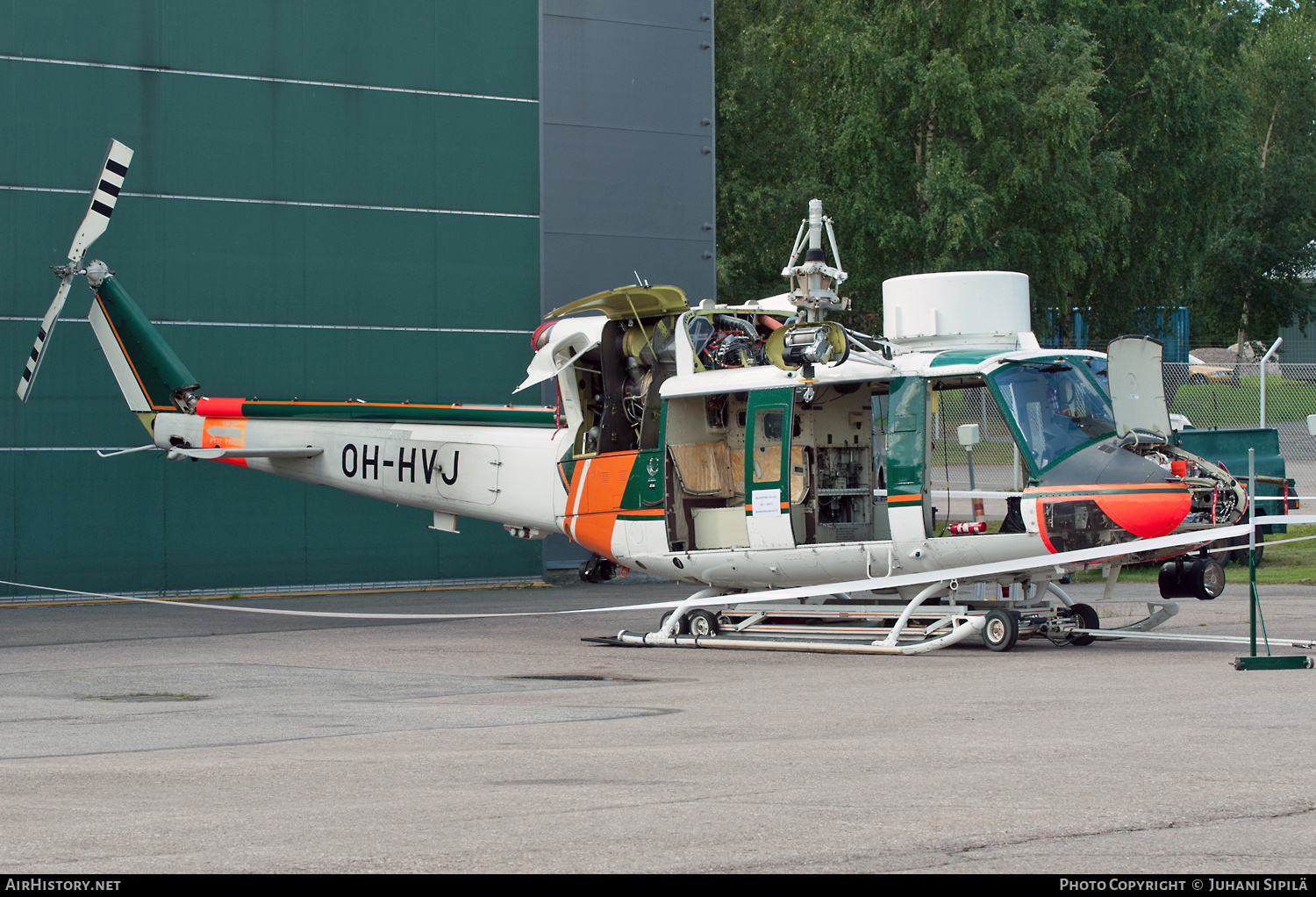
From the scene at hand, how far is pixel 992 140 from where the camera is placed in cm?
3600

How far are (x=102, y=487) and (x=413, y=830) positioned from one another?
16.1 metres

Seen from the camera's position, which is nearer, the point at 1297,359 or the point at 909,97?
the point at 909,97

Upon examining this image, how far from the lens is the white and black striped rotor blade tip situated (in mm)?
16250

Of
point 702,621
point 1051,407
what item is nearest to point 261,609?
point 702,621

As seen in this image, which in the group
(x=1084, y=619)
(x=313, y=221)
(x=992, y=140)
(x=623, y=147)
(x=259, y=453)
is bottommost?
(x=1084, y=619)

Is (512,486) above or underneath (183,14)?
underneath

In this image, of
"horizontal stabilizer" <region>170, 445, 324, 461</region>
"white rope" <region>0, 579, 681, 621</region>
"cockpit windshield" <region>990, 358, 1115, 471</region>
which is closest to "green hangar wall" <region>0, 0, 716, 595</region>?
"white rope" <region>0, 579, 681, 621</region>

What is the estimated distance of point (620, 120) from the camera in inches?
883

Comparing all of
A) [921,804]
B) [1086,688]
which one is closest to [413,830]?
[921,804]

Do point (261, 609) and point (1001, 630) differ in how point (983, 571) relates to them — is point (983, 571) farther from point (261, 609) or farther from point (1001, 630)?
point (261, 609)

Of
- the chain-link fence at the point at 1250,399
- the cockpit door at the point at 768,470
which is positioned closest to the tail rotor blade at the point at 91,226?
the cockpit door at the point at 768,470

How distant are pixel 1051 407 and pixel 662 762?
6.04 m

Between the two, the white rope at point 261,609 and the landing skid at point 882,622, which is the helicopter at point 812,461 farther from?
the white rope at point 261,609

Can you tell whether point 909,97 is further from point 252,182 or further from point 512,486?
point 512,486
